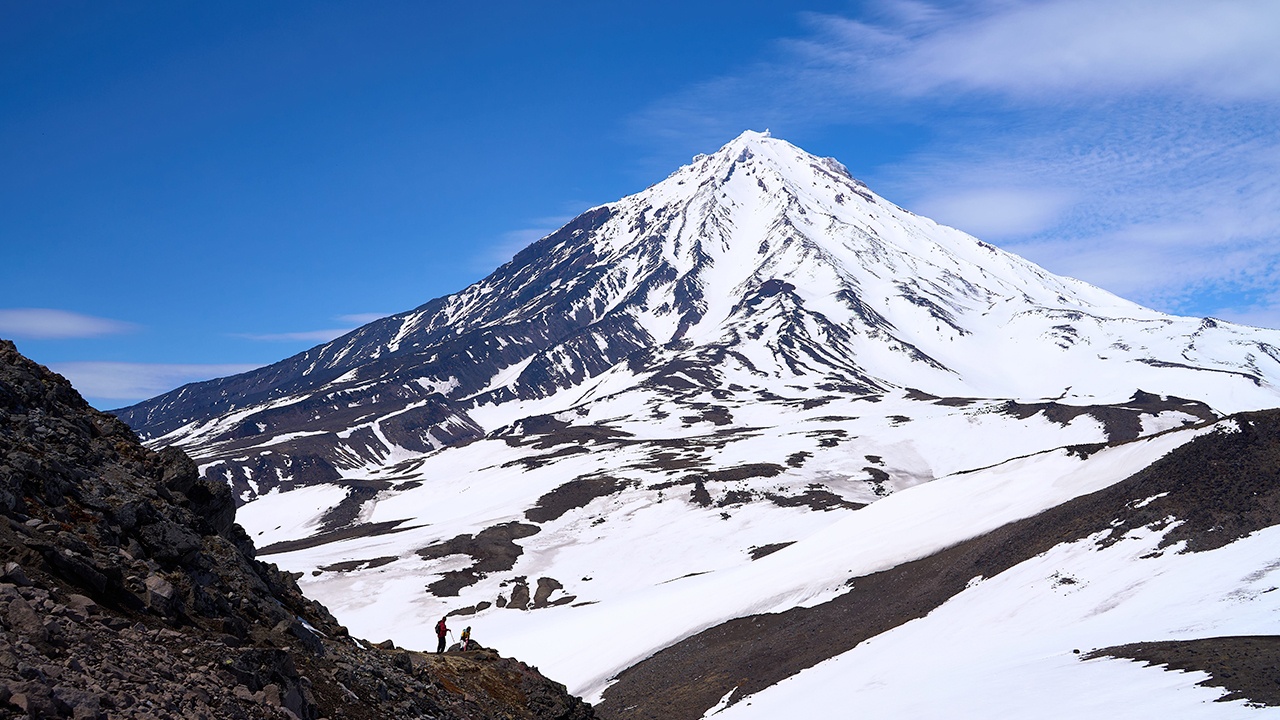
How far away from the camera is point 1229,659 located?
1043 inches

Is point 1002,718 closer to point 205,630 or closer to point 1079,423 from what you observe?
point 205,630

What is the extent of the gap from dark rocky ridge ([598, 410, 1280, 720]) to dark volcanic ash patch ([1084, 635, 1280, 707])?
13517 millimetres

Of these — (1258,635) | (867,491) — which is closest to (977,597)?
(1258,635)

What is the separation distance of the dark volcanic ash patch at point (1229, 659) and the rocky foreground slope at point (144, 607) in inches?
761

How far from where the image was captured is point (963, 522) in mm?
62750

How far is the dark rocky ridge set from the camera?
1729 inches

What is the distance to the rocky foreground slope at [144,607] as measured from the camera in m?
12.8

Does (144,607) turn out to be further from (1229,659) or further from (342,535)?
(342,535)

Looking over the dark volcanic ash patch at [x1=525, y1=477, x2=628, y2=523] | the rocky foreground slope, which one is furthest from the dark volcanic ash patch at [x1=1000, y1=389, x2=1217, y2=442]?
the rocky foreground slope

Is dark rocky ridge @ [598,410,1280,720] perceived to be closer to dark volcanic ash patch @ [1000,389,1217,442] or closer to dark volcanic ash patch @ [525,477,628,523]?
dark volcanic ash patch @ [525,477,628,523]

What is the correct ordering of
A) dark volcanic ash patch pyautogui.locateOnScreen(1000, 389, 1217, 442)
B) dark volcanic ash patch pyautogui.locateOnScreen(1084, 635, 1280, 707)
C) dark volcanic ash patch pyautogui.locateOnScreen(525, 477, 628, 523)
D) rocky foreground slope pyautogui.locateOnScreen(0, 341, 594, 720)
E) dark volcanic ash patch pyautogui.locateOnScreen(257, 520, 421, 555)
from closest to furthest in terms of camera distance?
rocky foreground slope pyautogui.locateOnScreen(0, 341, 594, 720), dark volcanic ash patch pyautogui.locateOnScreen(1084, 635, 1280, 707), dark volcanic ash patch pyautogui.locateOnScreen(525, 477, 628, 523), dark volcanic ash patch pyautogui.locateOnScreen(257, 520, 421, 555), dark volcanic ash patch pyautogui.locateOnScreen(1000, 389, 1217, 442)

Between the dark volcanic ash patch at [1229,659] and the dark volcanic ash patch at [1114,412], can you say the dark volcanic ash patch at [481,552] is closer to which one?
the dark volcanic ash patch at [1229,659]

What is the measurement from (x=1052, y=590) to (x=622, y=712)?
2249 cm

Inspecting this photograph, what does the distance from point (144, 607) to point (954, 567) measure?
156 ft
